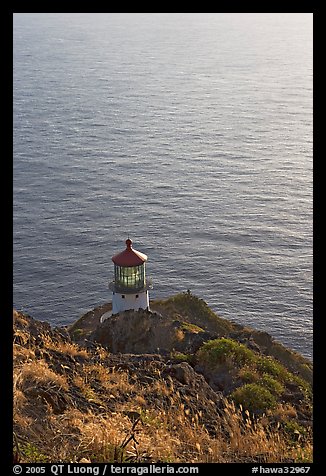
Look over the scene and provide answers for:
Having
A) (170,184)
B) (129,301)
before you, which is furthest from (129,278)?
(170,184)

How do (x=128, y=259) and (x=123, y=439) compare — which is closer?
(x=123, y=439)

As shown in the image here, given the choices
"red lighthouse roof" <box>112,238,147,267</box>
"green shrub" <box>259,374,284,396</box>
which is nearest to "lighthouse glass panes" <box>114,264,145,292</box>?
"red lighthouse roof" <box>112,238,147,267</box>

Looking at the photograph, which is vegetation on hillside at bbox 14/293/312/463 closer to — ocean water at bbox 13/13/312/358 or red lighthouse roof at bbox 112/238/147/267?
red lighthouse roof at bbox 112/238/147/267

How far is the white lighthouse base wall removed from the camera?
2873cm

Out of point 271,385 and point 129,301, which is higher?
point 129,301

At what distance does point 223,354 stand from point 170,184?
47.4 m

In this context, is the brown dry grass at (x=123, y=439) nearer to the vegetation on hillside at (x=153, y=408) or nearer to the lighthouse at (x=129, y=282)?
the vegetation on hillside at (x=153, y=408)

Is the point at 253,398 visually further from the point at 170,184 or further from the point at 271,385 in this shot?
the point at 170,184

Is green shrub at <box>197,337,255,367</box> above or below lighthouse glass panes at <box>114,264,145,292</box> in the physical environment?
below

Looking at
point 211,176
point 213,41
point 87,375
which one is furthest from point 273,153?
point 213,41

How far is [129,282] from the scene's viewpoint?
93.6 feet

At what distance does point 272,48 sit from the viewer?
141 meters
